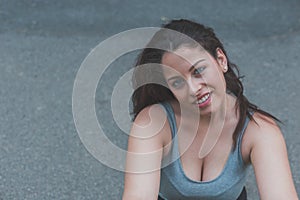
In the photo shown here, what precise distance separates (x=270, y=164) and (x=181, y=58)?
17.5 inches

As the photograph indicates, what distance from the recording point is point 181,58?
220 cm

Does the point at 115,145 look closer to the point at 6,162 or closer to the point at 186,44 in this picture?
the point at 6,162

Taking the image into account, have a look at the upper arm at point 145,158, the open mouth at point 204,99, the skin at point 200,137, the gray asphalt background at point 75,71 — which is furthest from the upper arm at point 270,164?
the gray asphalt background at point 75,71

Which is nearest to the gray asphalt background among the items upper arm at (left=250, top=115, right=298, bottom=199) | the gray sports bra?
the gray sports bra

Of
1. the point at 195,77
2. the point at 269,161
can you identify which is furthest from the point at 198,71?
the point at 269,161

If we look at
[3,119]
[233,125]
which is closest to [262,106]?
[3,119]

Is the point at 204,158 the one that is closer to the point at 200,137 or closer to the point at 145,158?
the point at 200,137

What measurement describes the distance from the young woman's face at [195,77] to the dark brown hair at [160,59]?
34 millimetres

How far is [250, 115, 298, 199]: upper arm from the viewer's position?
2199 millimetres

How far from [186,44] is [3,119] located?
6.69 feet

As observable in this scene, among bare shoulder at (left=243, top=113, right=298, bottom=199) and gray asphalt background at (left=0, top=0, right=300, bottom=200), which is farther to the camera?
gray asphalt background at (left=0, top=0, right=300, bottom=200)

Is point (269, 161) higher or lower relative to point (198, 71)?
lower

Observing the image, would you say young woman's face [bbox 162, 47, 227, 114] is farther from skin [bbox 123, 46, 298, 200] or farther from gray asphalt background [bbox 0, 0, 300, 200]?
gray asphalt background [bbox 0, 0, 300, 200]

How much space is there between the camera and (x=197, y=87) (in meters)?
2.18
